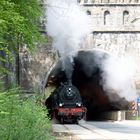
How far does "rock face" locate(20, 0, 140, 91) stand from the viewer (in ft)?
91.2

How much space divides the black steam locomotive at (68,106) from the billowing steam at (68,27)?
80.6 inches

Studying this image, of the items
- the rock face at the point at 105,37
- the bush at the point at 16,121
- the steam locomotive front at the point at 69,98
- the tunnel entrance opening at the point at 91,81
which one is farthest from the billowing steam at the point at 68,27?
the bush at the point at 16,121

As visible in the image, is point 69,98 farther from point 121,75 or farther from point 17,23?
point 17,23

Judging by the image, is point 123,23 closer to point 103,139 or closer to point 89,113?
point 89,113

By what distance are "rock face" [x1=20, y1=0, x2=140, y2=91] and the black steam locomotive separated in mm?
1618

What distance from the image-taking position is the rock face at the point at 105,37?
27812 millimetres

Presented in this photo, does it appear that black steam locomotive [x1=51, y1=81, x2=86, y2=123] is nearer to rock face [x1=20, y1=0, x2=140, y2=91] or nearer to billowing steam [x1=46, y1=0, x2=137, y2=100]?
rock face [x1=20, y1=0, x2=140, y2=91]

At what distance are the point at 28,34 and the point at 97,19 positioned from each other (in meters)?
17.0

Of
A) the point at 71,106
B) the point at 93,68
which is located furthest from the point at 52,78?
the point at 71,106

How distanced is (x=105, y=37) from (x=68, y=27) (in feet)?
9.25

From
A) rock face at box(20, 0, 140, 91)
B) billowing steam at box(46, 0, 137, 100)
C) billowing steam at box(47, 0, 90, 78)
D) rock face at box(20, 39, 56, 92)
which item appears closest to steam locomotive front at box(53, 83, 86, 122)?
rock face at box(20, 39, 56, 92)

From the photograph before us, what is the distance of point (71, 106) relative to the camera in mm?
25641

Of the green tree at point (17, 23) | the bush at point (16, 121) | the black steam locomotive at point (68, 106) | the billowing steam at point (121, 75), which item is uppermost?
the green tree at point (17, 23)

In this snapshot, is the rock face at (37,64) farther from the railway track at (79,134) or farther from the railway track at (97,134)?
the railway track at (79,134)
